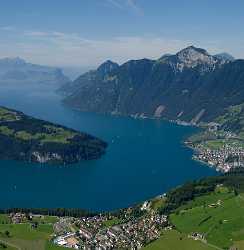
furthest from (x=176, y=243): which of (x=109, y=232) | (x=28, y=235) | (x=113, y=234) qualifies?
(x=28, y=235)

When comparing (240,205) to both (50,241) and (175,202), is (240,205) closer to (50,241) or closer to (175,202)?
(175,202)

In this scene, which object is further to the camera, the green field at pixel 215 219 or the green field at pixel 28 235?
the green field at pixel 215 219

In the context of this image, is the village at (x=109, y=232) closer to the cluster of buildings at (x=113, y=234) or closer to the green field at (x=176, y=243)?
the cluster of buildings at (x=113, y=234)

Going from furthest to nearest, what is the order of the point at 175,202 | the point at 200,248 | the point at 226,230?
the point at 175,202 < the point at 226,230 < the point at 200,248

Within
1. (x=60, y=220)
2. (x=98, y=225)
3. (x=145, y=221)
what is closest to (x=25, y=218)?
(x=60, y=220)

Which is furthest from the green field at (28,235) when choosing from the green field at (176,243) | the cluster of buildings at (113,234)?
the green field at (176,243)

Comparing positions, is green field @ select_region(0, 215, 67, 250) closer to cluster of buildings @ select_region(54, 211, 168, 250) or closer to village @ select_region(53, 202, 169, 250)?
village @ select_region(53, 202, 169, 250)
